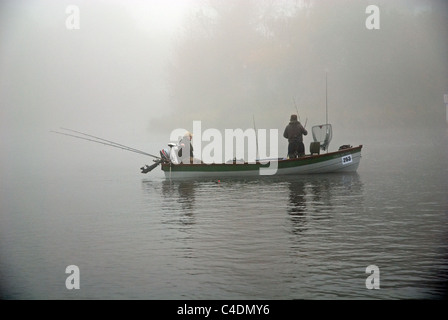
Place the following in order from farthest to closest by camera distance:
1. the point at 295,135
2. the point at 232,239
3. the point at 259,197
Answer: the point at 295,135 < the point at 259,197 < the point at 232,239

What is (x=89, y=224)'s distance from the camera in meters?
17.4

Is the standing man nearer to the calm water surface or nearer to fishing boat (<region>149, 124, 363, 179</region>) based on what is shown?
fishing boat (<region>149, 124, 363, 179</region>)

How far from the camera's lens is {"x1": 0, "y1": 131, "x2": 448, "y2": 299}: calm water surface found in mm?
10898

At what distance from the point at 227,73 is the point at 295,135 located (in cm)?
6415

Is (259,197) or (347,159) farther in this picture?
(347,159)

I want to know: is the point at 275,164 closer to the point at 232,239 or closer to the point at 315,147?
the point at 315,147

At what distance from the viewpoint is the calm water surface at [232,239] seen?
35.8 feet

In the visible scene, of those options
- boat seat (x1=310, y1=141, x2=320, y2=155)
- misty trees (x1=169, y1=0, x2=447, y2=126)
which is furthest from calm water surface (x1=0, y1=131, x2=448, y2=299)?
misty trees (x1=169, y1=0, x2=447, y2=126)

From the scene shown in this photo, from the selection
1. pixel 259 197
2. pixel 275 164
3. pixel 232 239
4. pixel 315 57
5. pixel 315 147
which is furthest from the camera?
pixel 315 57

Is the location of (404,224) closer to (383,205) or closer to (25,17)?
(383,205)

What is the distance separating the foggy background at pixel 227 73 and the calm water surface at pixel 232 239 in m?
20.4

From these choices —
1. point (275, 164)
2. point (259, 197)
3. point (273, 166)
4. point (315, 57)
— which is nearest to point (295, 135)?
point (275, 164)

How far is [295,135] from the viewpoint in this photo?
79.4 ft
